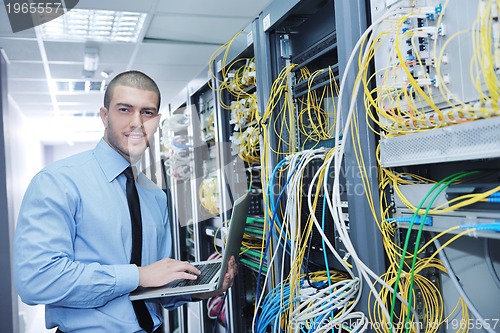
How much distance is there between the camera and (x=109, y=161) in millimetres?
1483

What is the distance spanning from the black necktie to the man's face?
90 millimetres

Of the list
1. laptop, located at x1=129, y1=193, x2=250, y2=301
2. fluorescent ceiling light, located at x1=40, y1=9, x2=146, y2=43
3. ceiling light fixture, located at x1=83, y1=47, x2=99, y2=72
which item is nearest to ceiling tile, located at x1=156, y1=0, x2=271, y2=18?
fluorescent ceiling light, located at x1=40, y1=9, x2=146, y2=43

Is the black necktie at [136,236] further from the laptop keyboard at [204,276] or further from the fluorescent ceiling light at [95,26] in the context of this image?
the fluorescent ceiling light at [95,26]

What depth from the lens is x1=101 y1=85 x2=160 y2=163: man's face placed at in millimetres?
1506

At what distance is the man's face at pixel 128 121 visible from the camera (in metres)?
1.51

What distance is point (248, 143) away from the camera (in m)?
1.95

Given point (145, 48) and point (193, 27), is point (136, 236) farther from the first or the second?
point (145, 48)

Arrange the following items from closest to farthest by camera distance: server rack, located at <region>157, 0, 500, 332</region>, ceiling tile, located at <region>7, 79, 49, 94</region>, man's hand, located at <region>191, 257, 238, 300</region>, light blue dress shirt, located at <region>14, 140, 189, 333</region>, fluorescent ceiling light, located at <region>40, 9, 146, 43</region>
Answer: server rack, located at <region>157, 0, 500, 332</region>, light blue dress shirt, located at <region>14, 140, 189, 333</region>, man's hand, located at <region>191, 257, 238, 300</region>, fluorescent ceiling light, located at <region>40, 9, 146, 43</region>, ceiling tile, located at <region>7, 79, 49, 94</region>

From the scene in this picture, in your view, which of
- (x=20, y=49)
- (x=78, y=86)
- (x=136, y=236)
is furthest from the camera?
(x=78, y=86)

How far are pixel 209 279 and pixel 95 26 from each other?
2583mm

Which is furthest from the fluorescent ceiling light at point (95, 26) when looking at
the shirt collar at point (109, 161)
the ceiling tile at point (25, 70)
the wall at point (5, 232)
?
the shirt collar at point (109, 161)

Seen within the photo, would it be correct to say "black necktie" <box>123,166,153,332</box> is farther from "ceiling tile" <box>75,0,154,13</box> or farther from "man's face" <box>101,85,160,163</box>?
"ceiling tile" <box>75,0,154,13</box>

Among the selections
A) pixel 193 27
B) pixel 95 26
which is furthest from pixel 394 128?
pixel 95 26

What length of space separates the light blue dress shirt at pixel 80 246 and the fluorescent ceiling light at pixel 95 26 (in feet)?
6.40
